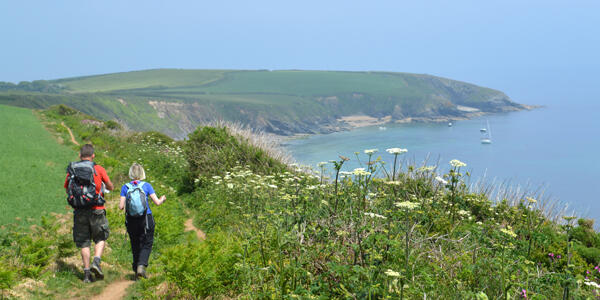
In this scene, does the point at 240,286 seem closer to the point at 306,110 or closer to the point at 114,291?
the point at 114,291

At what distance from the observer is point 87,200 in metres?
5.45

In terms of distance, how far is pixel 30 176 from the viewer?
45.5ft

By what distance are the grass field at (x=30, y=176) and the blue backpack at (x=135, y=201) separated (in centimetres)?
515

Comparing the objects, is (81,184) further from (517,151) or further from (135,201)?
(517,151)

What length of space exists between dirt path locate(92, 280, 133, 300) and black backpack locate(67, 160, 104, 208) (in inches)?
55.3

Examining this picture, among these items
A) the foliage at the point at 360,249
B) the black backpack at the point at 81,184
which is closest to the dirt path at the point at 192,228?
the foliage at the point at 360,249

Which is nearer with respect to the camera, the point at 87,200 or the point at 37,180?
the point at 87,200

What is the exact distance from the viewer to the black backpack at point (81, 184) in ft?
17.6

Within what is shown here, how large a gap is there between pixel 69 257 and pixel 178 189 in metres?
8.03

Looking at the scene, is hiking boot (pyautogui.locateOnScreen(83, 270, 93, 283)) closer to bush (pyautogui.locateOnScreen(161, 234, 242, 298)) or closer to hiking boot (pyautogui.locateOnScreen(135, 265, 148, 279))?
hiking boot (pyautogui.locateOnScreen(135, 265, 148, 279))

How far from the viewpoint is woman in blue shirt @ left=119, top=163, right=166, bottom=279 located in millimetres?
5769

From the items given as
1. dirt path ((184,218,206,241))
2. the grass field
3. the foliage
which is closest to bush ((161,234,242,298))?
the foliage

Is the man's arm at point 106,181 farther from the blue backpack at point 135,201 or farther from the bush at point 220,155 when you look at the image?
the bush at point 220,155

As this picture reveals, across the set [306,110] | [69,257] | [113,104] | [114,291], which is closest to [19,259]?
[69,257]
